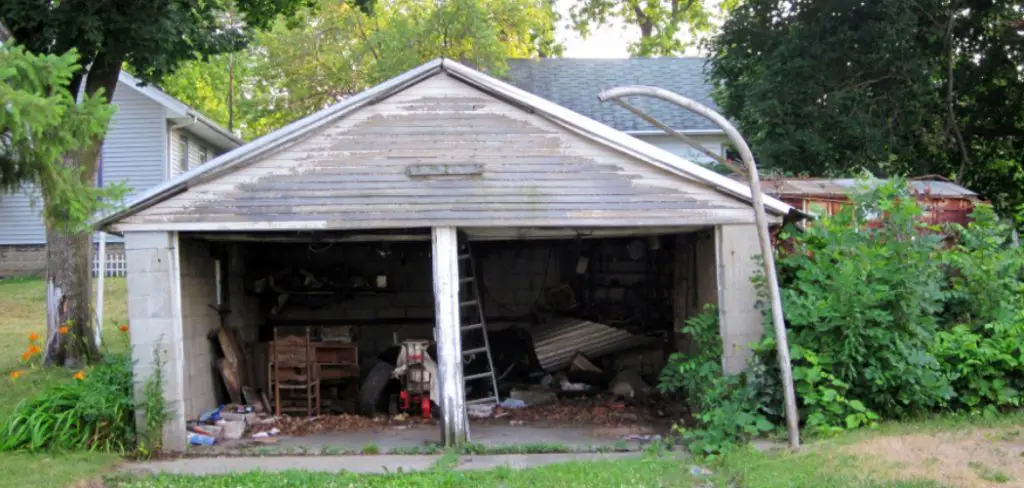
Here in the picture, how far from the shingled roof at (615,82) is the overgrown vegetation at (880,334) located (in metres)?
12.5

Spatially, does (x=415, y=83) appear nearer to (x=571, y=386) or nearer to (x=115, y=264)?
(x=571, y=386)

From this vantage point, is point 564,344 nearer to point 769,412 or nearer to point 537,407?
point 537,407

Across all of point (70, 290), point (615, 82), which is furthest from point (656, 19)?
point (70, 290)

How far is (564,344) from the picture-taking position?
15.5 m

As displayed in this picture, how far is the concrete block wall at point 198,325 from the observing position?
1231cm

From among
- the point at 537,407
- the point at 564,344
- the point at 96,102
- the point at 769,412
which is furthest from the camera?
the point at 564,344

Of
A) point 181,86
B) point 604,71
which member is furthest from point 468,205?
point 181,86

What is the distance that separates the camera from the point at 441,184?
1112 centimetres

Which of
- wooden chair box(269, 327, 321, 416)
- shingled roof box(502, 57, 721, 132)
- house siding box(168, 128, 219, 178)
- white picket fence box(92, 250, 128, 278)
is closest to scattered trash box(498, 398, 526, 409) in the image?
wooden chair box(269, 327, 321, 416)

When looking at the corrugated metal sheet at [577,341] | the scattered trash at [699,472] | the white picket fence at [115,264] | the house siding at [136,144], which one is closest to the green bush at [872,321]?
the scattered trash at [699,472]

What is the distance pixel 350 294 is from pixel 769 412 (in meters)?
7.94

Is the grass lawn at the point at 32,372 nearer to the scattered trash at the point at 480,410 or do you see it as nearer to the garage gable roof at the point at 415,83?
the garage gable roof at the point at 415,83

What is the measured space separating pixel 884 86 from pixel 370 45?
47.1 feet

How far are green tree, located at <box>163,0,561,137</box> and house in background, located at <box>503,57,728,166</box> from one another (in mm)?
1180
